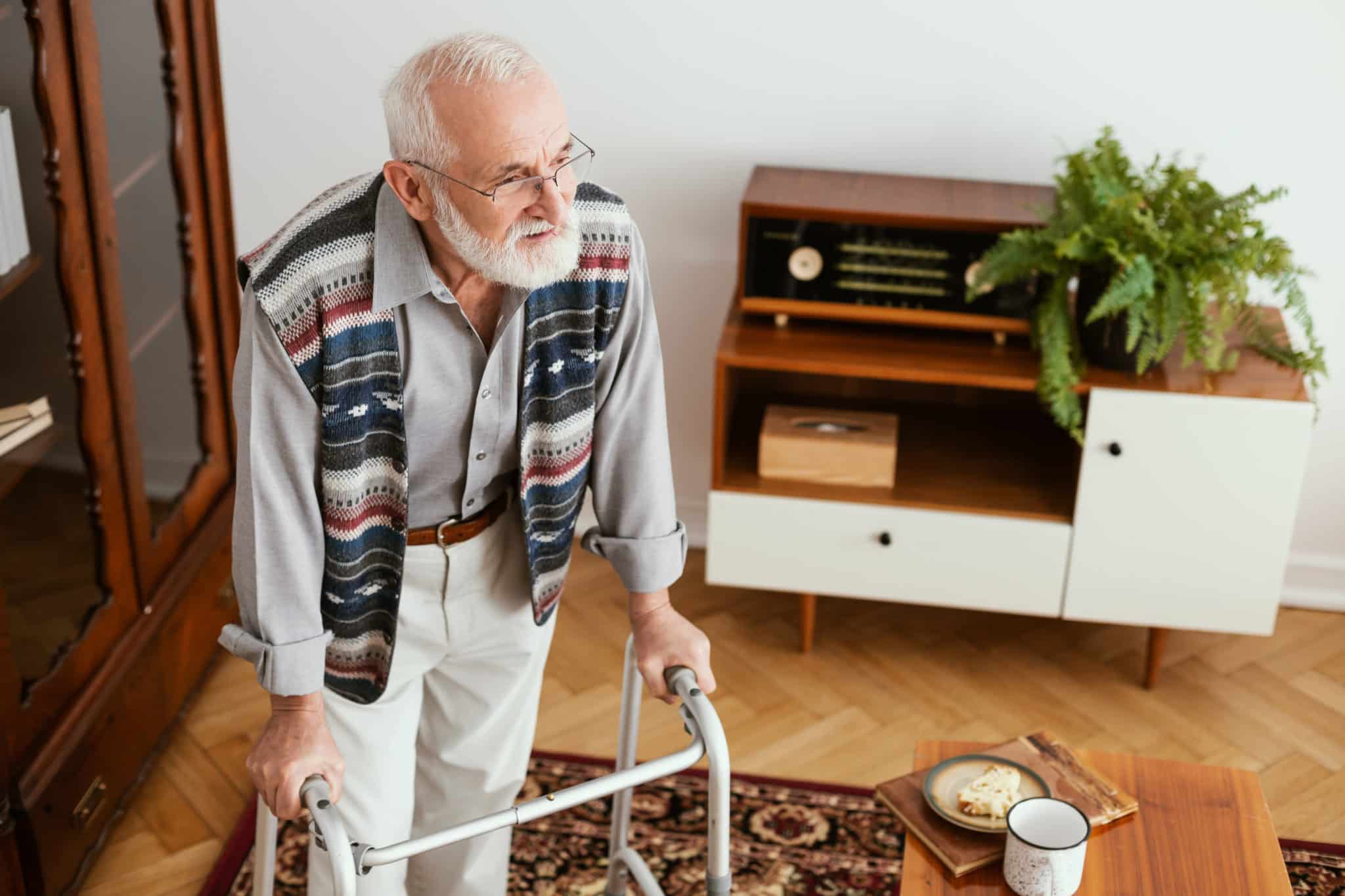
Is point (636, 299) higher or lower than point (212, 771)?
higher

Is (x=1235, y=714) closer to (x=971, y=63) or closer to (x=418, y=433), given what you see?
(x=971, y=63)

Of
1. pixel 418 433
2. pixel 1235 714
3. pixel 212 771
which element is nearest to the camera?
pixel 418 433

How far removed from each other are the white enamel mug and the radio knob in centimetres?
118

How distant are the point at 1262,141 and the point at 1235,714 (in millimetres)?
1121

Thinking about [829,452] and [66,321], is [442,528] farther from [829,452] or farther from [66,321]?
[829,452]

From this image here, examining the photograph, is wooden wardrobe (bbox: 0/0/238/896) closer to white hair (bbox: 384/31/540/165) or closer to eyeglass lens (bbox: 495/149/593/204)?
white hair (bbox: 384/31/540/165)

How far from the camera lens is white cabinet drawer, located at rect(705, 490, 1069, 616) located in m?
2.66

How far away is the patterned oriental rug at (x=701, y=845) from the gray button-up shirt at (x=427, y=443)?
0.80 m

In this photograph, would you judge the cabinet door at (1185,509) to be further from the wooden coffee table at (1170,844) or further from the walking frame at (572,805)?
the walking frame at (572,805)

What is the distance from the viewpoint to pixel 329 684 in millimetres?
1707

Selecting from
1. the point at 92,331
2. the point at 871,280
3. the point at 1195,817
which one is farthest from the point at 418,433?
the point at 871,280

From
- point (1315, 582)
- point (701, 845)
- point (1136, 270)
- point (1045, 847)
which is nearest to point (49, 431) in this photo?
point (701, 845)

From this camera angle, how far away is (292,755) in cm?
145

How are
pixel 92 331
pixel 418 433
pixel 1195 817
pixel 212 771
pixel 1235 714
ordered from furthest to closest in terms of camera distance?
1. pixel 1235 714
2. pixel 212 771
3. pixel 92 331
4. pixel 1195 817
5. pixel 418 433
